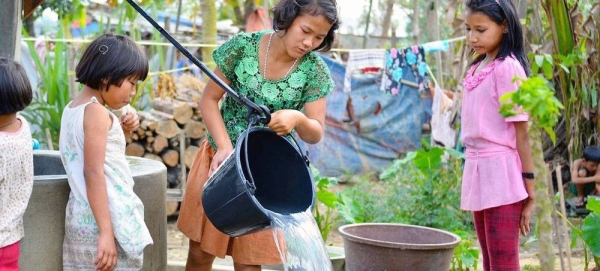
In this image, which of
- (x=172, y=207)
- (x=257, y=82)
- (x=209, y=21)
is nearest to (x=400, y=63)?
(x=209, y=21)

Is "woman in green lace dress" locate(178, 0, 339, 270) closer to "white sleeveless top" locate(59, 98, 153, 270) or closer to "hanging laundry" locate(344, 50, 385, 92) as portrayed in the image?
"white sleeveless top" locate(59, 98, 153, 270)

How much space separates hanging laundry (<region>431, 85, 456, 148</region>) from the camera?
7.64 metres

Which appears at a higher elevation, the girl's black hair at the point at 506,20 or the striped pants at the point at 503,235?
the girl's black hair at the point at 506,20

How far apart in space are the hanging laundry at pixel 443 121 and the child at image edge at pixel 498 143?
181 inches

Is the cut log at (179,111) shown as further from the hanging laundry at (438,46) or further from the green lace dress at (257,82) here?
the green lace dress at (257,82)

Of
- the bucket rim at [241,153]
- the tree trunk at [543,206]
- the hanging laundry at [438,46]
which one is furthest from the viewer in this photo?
the hanging laundry at [438,46]

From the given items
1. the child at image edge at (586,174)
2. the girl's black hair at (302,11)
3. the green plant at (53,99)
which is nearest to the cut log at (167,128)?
the green plant at (53,99)

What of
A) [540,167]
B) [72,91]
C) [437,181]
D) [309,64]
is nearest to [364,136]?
[72,91]

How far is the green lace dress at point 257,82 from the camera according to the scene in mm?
2820

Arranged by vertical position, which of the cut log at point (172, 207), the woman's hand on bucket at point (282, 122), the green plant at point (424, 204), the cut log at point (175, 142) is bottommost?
the cut log at point (172, 207)

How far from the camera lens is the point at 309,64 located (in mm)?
2889

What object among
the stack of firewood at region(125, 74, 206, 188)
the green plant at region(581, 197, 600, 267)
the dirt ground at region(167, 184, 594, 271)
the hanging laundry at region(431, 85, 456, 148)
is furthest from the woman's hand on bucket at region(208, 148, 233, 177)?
the hanging laundry at region(431, 85, 456, 148)

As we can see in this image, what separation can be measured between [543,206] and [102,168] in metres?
1.30

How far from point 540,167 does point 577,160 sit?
192 inches
